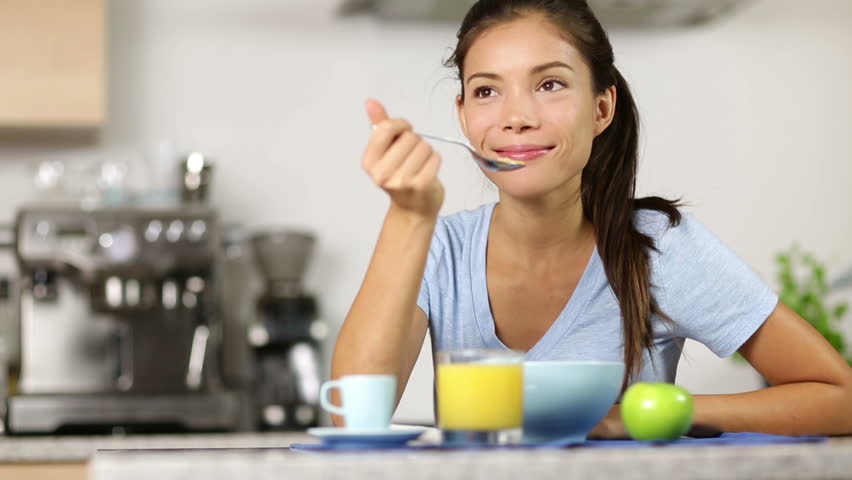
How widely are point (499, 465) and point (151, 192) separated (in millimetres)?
2145

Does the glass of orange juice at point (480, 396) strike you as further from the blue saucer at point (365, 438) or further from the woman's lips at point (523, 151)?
the woman's lips at point (523, 151)

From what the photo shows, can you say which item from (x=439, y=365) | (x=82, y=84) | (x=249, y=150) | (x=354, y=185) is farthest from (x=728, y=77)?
(x=439, y=365)

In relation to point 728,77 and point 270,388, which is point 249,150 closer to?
point 270,388

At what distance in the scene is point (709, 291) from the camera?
1453 millimetres

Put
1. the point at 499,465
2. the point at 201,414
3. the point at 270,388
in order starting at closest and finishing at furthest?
the point at 499,465
the point at 201,414
the point at 270,388

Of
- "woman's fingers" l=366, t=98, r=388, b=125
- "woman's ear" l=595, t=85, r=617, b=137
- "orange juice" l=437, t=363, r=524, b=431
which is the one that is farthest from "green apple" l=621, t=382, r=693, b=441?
"woman's ear" l=595, t=85, r=617, b=137

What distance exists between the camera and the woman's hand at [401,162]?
3.25 ft

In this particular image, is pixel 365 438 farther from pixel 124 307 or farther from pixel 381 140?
pixel 124 307

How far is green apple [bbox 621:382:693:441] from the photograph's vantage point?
3.00 feet

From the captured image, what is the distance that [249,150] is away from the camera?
117 inches

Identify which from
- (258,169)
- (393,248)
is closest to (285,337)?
(258,169)

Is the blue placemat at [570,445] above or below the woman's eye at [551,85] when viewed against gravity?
below

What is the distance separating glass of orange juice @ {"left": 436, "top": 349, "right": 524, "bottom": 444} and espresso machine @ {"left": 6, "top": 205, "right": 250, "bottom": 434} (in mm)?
1519

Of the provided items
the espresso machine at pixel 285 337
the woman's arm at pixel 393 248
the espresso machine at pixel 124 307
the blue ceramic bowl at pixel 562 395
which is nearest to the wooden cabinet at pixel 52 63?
the espresso machine at pixel 124 307
